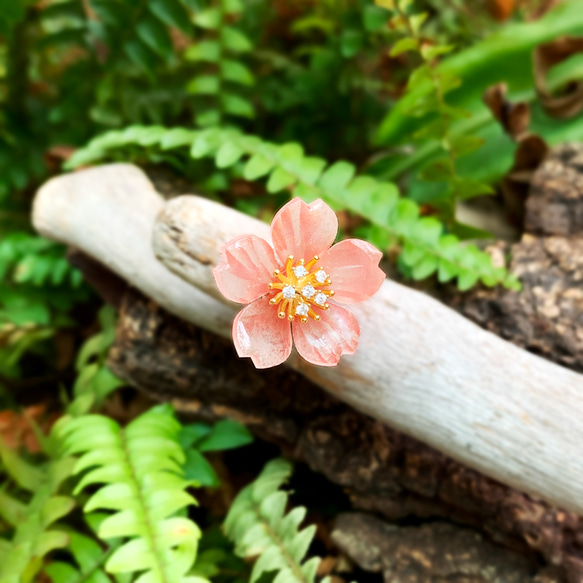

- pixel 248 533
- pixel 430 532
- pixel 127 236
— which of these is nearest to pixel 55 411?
pixel 127 236

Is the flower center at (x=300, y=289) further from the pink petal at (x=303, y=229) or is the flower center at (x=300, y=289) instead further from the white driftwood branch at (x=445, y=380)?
the white driftwood branch at (x=445, y=380)

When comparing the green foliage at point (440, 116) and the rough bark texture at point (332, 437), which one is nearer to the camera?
the rough bark texture at point (332, 437)

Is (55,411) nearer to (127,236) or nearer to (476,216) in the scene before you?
(127,236)

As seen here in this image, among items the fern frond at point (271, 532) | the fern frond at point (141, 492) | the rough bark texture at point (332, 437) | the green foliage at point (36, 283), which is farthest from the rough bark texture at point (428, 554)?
the green foliage at point (36, 283)

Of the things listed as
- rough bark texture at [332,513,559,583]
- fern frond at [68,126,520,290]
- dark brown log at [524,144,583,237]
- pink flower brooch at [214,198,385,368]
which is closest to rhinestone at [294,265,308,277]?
Answer: pink flower brooch at [214,198,385,368]

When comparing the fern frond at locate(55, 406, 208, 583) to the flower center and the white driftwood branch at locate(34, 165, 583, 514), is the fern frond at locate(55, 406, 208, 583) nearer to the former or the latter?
the white driftwood branch at locate(34, 165, 583, 514)

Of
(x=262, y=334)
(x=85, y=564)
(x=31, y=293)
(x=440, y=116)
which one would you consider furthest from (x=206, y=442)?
(x=440, y=116)
